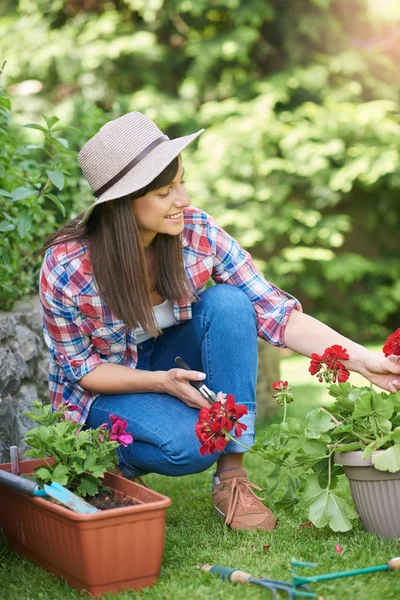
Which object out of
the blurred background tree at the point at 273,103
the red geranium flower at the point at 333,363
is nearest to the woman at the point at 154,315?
the red geranium flower at the point at 333,363

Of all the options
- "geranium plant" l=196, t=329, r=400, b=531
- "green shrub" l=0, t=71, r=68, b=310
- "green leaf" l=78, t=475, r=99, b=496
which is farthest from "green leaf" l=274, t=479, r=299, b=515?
"green shrub" l=0, t=71, r=68, b=310

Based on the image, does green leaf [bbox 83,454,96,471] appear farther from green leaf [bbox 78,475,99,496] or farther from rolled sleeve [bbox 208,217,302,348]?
rolled sleeve [bbox 208,217,302,348]

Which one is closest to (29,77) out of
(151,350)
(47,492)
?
(151,350)

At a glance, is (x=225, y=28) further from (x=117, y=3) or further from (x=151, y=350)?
(x=151, y=350)

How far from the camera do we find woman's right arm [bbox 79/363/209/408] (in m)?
1.99

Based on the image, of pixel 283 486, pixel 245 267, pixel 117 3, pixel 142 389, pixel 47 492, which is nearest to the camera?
pixel 47 492

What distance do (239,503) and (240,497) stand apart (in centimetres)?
2

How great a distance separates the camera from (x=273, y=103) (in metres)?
6.80

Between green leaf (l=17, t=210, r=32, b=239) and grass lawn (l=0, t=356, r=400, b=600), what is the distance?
0.92m

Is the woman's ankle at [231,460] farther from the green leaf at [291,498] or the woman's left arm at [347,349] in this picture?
the woman's left arm at [347,349]

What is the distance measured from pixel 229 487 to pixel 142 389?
1.15 feet

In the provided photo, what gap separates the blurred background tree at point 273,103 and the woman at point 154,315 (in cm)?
449

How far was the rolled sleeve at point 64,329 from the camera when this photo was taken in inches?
81.7

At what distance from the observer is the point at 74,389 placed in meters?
2.19
